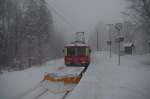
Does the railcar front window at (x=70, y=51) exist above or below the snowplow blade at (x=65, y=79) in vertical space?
above

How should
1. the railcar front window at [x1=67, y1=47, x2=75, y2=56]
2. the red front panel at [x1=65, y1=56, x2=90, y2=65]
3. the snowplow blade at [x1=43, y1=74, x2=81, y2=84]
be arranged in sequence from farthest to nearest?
the railcar front window at [x1=67, y1=47, x2=75, y2=56], the red front panel at [x1=65, y1=56, x2=90, y2=65], the snowplow blade at [x1=43, y1=74, x2=81, y2=84]

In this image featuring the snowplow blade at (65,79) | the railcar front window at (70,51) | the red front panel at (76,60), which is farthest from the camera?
the railcar front window at (70,51)

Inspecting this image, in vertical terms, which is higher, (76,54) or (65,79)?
(76,54)

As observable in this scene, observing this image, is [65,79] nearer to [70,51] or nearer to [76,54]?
[76,54]

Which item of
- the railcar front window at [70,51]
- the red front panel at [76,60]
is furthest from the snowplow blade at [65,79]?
the railcar front window at [70,51]

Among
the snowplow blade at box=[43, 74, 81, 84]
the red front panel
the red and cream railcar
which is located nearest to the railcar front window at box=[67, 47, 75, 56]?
the red and cream railcar

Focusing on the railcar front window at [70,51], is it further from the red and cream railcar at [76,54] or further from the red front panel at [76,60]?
the red front panel at [76,60]

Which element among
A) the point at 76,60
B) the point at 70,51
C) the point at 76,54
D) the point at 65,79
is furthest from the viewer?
the point at 70,51

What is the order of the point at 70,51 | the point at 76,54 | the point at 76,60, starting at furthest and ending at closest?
1. the point at 70,51
2. the point at 76,54
3. the point at 76,60

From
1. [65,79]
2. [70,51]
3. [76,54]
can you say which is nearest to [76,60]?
[76,54]

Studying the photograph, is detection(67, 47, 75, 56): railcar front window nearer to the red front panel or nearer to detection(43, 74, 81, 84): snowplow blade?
the red front panel

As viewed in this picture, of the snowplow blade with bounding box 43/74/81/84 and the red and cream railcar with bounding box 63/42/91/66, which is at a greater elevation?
the red and cream railcar with bounding box 63/42/91/66

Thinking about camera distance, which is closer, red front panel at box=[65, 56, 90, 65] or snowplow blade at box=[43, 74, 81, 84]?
snowplow blade at box=[43, 74, 81, 84]

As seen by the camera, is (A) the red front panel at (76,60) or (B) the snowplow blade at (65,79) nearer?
(B) the snowplow blade at (65,79)
